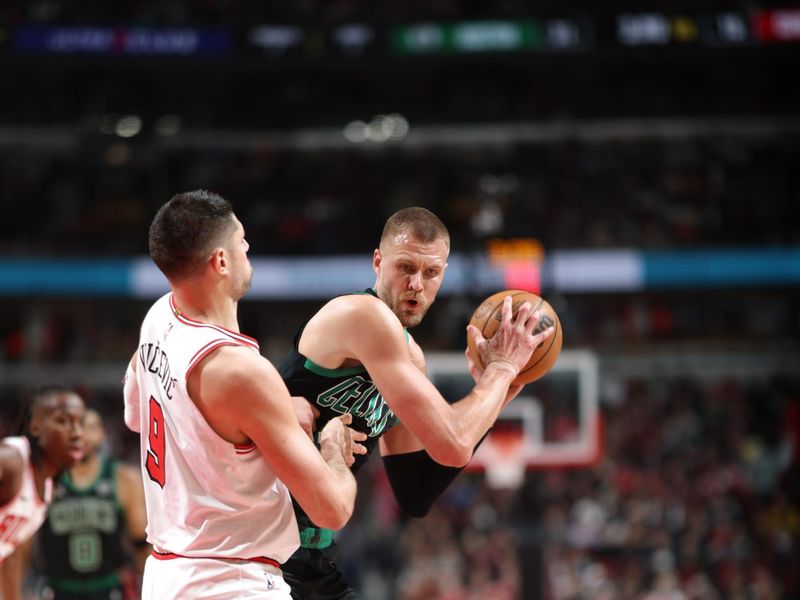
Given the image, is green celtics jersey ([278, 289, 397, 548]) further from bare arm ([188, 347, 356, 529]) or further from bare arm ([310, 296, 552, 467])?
bare arm ([188, 347, 356, 529])

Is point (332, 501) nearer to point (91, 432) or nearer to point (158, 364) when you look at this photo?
point (158, 364)

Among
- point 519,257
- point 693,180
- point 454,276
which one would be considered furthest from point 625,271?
point 519,257

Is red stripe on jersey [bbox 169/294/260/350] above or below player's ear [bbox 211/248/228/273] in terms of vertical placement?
below

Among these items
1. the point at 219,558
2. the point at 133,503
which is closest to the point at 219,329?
the point at 219,558

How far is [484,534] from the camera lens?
13.4 m

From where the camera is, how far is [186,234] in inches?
115

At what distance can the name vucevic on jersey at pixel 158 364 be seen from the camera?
9.50 feet

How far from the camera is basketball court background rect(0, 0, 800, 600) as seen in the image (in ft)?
41.1

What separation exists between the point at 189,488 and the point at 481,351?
4.45ft

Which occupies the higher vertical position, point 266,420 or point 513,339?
point 513,339

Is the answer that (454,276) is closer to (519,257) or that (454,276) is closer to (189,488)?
(519,257)

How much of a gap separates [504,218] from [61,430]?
7.18 metres

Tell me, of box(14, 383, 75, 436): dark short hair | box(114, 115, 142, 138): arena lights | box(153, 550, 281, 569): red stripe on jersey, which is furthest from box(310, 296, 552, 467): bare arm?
box(114, 115, 142, 138): arena lights

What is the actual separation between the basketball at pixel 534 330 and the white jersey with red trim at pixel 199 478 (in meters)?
1.25
